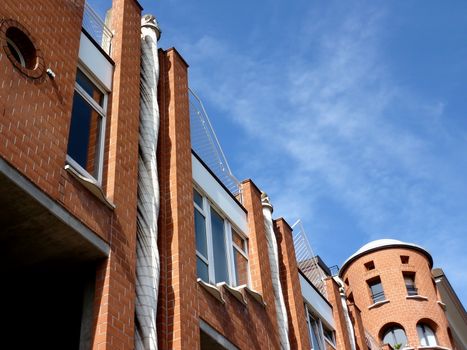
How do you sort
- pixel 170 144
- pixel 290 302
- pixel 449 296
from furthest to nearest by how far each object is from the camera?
pixel 449 296 < pixel 290 302 < pixel 170 144

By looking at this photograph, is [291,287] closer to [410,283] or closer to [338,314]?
[338,314]

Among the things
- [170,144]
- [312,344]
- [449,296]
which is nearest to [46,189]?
[170,144]

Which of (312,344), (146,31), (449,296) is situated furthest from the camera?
(449,296)

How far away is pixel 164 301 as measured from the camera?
11391mm

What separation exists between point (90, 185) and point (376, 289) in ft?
95.9

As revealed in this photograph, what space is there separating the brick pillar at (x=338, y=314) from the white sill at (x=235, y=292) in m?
7.72

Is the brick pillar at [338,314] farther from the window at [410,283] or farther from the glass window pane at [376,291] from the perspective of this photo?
the window at [410,283]

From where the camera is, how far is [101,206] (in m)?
10.4

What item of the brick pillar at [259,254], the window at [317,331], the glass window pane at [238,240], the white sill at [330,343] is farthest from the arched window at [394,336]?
the glass window pane at [238,240]

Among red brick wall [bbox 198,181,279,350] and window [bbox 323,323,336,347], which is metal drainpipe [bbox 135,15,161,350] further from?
window [bbox 323,323,336,347]

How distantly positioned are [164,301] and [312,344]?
8736 mm

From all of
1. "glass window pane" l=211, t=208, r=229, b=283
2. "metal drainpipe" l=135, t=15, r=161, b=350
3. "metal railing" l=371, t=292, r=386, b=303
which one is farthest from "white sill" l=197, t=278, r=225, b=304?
"metal railing" l=371, t=292, r=386, b=303

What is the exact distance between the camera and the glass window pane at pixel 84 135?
10.9m

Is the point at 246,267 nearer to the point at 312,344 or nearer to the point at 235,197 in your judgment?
the point at 235,197
